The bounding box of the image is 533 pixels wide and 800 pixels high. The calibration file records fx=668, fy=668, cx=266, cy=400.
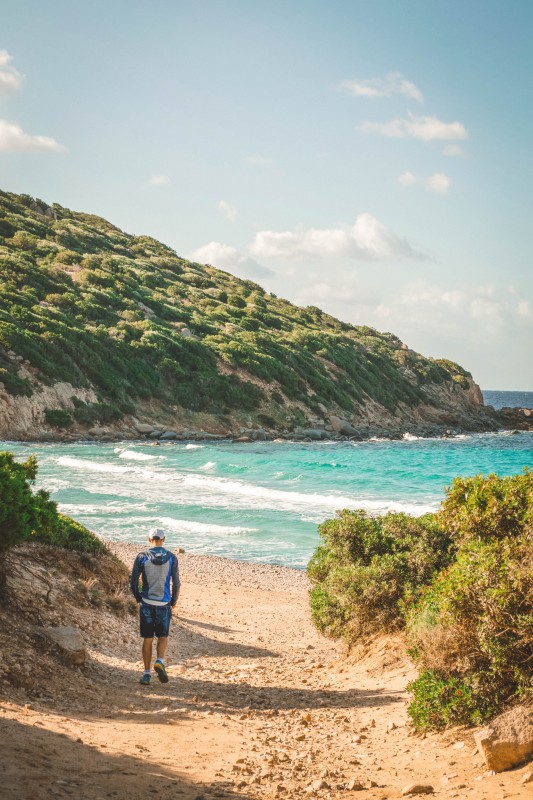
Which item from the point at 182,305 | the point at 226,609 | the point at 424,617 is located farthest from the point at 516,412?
the point at 424,617

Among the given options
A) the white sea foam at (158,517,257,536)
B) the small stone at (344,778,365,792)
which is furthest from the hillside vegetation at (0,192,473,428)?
the small stone at (344,778,365,792)

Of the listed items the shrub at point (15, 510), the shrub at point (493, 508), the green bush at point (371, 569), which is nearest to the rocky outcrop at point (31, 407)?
the green bush at point (371, 569)

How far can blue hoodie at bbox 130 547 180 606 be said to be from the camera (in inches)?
346

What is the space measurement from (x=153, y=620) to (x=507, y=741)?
199 inches

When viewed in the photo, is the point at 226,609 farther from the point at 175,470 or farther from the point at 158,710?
the point at 175,470

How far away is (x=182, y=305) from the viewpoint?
74.8m

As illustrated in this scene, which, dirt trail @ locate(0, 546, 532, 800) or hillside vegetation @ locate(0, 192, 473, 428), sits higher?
hillside vegetation @ locate(0, 192, 473, 428)

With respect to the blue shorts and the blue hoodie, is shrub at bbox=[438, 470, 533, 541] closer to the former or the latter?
the blue hoodie

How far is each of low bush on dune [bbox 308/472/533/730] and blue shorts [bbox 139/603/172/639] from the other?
2.68 meters

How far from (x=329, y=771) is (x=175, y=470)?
31376 millimetres

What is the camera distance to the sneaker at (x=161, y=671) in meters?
8.74

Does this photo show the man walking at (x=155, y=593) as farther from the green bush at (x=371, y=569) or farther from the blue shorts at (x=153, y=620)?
the green bush at (x=371, y=569)

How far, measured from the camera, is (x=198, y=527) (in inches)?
973

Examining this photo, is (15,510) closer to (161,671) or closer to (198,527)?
(161,671)
